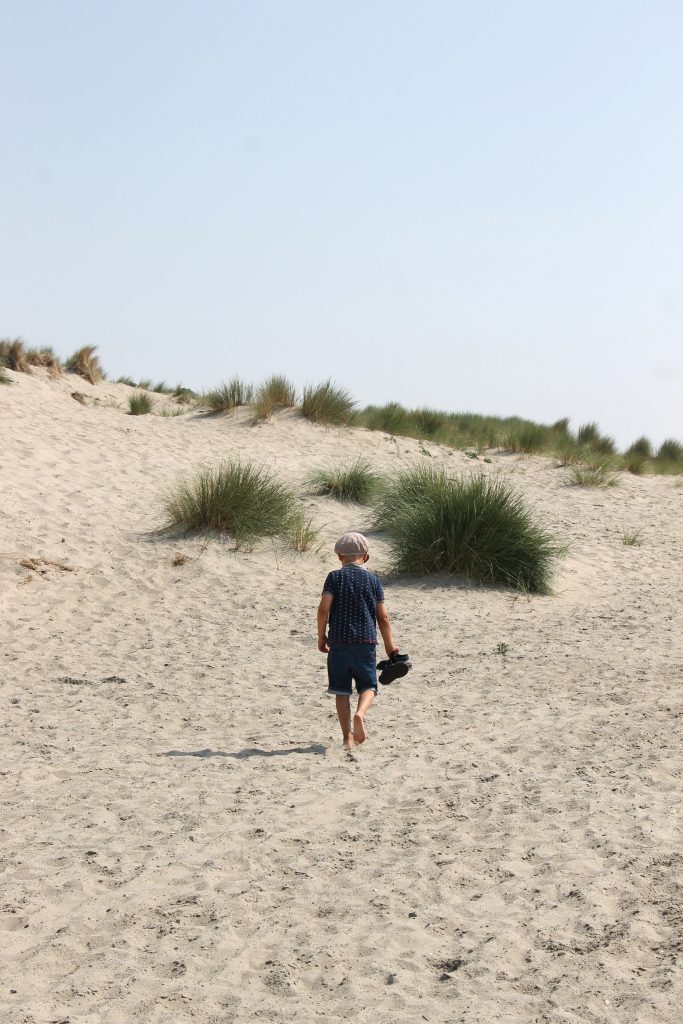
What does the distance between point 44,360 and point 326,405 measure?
5872 millimetres

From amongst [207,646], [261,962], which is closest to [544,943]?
[261,962]

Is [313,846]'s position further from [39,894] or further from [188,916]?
[39,894]

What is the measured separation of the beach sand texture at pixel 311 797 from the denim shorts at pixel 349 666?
43cm

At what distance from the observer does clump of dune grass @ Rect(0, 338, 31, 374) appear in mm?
19859

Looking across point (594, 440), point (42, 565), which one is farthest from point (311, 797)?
point (594, 440)

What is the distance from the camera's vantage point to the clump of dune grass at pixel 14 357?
1986 cm

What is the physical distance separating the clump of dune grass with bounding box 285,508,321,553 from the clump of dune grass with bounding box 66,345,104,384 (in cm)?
1170

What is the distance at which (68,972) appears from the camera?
12.8ft

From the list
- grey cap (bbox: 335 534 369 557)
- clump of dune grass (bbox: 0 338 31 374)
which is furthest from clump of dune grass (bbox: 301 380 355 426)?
grey cap (bbox: 335 534 369 557)

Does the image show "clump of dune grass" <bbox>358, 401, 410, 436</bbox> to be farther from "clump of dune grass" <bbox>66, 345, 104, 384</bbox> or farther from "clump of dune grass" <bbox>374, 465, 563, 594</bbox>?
"clump of dune grass" <bbox>374, 465, 563, 594</bbox>

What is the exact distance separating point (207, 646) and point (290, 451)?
8931 mm

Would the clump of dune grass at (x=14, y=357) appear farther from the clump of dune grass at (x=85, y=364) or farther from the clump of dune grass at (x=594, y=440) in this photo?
the clump of dune grass at (x=594, y=440)

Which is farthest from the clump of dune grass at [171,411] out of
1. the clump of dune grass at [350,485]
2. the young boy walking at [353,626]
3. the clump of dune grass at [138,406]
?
the young boy walking at [353,626]

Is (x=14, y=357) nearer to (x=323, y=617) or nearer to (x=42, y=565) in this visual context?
(x=42, y=565)
